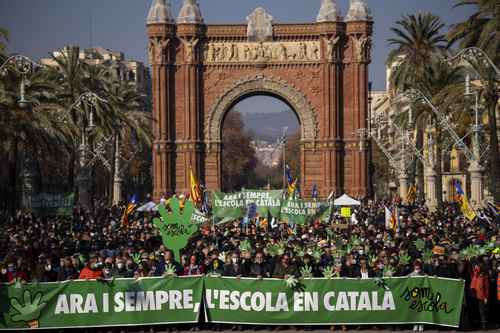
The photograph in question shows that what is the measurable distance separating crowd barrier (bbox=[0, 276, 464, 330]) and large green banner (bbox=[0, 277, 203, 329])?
0.06 feet

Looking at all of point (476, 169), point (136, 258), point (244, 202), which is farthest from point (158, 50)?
point (136, 258)

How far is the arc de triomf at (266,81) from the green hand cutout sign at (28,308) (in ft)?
160

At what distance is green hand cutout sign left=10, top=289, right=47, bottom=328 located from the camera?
19156mm

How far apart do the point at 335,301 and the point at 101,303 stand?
4.38m

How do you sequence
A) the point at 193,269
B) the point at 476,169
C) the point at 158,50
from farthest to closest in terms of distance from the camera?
the point at 158,50
the point at 476,169
the point at 193,269

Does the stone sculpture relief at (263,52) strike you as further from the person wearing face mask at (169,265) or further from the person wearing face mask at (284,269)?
the person wearing face mask at (284,269)

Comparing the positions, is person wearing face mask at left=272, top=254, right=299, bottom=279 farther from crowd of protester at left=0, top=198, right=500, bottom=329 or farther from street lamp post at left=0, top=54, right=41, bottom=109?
street lamp post at left=0, top=54, right=41, bottom=109

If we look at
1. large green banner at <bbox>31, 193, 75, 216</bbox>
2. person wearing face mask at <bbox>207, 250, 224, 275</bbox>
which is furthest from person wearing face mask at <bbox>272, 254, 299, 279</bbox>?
large green banner at <bbox>31, 193, 75, 216</bbox>

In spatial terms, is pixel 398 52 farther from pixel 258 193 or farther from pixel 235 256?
pixel 235 256

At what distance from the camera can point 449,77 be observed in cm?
5309

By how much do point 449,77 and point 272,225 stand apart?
65.6 feet

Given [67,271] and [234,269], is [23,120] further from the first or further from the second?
[234,269]

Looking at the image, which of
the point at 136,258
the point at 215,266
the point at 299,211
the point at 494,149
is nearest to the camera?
the point at 215,266

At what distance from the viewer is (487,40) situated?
36250mm
